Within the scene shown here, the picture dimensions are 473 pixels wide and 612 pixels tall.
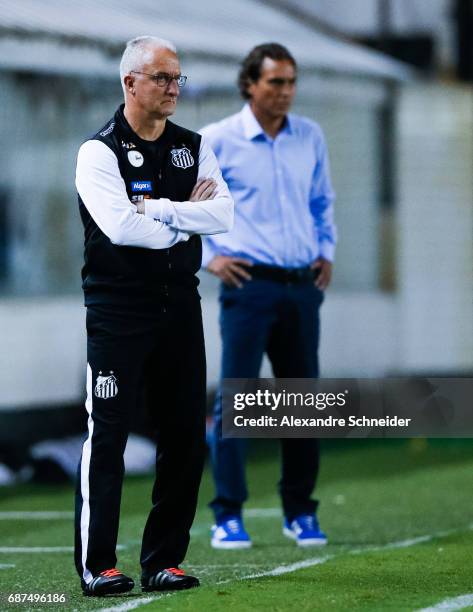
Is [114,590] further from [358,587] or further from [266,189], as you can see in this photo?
[266,189]

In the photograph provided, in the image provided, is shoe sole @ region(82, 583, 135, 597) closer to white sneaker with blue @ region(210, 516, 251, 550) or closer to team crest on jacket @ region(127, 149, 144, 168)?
team crest on jacket @ region(127, 149, 144, 168)

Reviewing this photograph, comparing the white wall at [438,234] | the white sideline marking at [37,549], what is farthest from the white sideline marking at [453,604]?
the white wall at [438,234]

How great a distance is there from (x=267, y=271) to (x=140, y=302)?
1.86 m

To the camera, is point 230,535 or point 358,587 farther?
point 230,535

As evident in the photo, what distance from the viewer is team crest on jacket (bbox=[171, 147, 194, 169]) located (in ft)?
17.5

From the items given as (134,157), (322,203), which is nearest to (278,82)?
(322,203)

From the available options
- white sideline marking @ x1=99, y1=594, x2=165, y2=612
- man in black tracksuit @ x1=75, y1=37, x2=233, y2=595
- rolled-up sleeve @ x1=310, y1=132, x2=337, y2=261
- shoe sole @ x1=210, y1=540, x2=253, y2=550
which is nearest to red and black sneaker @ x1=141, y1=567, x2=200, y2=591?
man in black tracksuit @ x1=75, y1=37, x2=233, y2=595

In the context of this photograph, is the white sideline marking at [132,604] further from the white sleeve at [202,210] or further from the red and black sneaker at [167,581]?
the white sleeve at [202,210]

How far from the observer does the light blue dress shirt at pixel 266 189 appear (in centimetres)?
704

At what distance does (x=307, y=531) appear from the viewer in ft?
22.8

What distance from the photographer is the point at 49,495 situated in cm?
984

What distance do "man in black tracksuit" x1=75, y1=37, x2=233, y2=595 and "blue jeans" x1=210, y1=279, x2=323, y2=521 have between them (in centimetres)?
158

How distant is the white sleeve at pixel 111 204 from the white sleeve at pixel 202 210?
45 mm

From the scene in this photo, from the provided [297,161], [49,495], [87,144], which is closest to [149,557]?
[87,144]
